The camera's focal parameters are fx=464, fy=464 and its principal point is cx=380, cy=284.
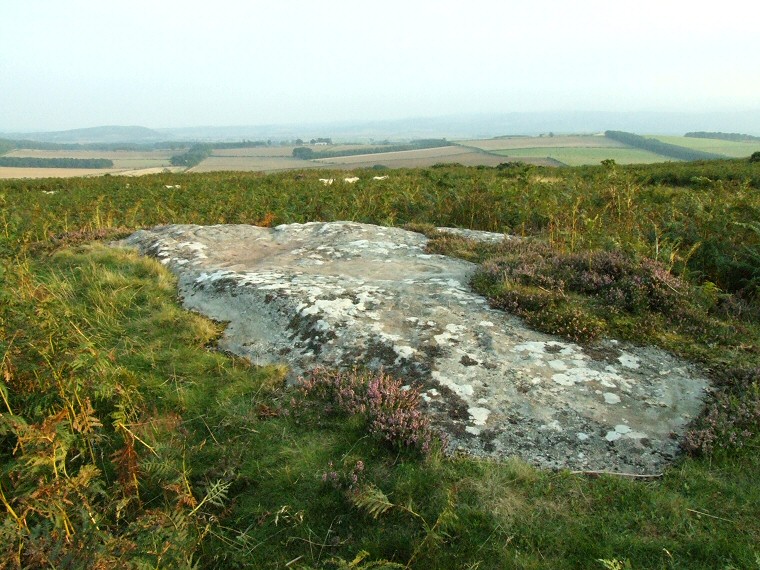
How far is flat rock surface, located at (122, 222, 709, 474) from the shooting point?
12.9 feet

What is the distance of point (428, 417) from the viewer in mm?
4070

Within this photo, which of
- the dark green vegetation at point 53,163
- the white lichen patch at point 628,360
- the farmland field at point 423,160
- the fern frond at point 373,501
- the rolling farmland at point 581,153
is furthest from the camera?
the dark green vegetation at point 53,163

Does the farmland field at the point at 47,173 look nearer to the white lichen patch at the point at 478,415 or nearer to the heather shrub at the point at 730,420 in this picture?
the white lichen patch at the point at 478,415

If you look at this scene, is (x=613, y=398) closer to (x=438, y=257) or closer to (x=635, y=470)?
(x=635, y=470)

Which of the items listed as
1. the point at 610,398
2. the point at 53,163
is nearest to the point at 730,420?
the point at 610,398

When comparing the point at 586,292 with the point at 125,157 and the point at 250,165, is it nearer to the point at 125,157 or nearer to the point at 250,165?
the point at 250,165

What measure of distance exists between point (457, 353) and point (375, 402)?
4.26ft

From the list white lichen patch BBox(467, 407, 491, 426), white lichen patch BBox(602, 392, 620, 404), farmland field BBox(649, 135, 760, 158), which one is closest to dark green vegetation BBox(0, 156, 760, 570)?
white lichen patch BBox(467, 407, 491, 426)

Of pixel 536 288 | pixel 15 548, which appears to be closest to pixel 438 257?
pixel 536 288

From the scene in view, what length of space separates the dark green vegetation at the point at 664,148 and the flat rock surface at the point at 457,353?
52.8 metres

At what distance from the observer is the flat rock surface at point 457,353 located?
12.9ft

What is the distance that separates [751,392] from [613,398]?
44.5 inches

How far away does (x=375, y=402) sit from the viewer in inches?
166

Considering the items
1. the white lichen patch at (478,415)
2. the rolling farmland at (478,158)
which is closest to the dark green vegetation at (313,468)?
the white lichen patch at (478,415)
